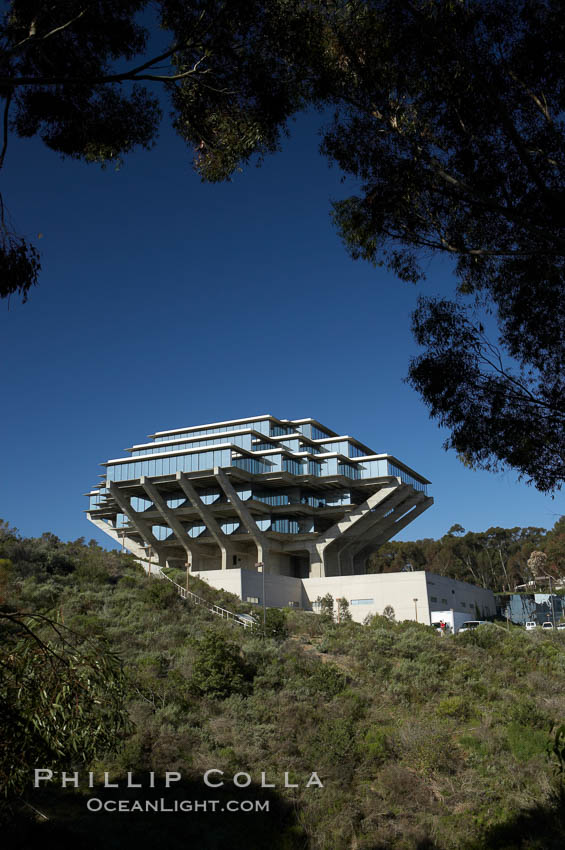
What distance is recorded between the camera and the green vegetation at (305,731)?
1327 centimetres

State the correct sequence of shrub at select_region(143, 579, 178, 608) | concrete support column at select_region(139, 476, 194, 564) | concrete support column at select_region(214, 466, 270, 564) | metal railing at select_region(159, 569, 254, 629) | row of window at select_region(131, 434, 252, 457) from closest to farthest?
shrub at select_region(143, 579, 178, 608) → metal railing at select_region(159, 569, 254, 629) → concrete support column at select_region(214, 466, 270, 564) → concrete support column at select_region(139, 476, 194, 564) → row of window at select_region(131, 434, 252, 457)

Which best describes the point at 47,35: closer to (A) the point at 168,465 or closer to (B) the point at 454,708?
(B) the point at 454,708

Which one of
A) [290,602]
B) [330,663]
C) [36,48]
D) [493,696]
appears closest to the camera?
[36,48]

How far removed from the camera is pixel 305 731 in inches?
750

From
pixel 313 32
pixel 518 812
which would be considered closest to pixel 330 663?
pixel 518 812

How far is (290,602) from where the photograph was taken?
4831 centimetres

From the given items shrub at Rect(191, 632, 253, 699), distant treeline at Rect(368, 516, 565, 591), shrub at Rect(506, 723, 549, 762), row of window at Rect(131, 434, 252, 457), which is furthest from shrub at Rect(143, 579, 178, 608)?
distant treeline at Rect(368, 516, 565, 591)

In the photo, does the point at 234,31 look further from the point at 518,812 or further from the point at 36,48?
the point at 518,812

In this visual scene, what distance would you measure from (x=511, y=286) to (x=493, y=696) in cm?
1565

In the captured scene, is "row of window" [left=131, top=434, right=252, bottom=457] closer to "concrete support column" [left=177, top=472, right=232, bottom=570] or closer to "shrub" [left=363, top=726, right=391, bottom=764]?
"concrete support column" [left=177, top=472, right=232, bottom=570]

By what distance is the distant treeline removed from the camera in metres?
90.8

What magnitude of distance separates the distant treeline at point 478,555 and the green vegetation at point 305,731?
6199cm

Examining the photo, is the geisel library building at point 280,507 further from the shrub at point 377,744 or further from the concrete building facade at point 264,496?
the shrub at point 377,744

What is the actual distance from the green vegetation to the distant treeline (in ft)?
203
